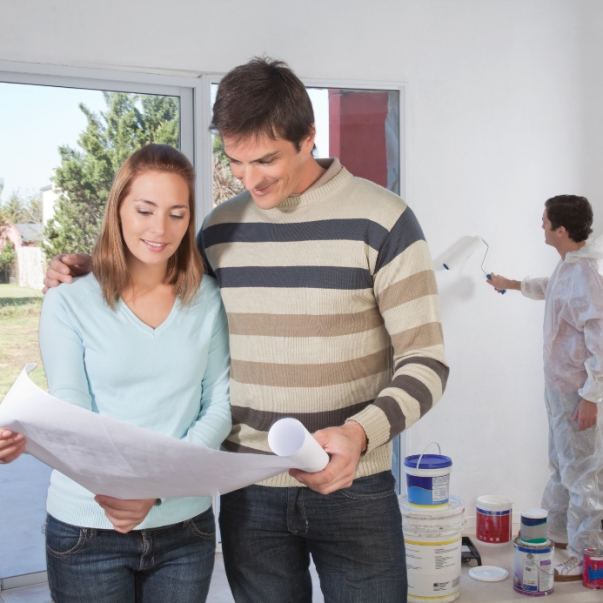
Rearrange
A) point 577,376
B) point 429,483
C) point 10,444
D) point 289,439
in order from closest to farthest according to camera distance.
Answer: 1. point 289,439
2. point 10,444
3. point 429,483
4. point 577,376

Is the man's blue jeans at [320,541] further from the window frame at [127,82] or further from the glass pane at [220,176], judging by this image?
the glass pane at [220,176]

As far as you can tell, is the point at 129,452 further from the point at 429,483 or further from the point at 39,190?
the point at 39,190

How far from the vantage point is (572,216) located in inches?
132

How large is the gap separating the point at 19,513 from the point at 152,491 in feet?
7.72

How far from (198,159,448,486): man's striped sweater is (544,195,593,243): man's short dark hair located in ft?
7.20

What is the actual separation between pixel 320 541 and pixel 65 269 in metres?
0.68

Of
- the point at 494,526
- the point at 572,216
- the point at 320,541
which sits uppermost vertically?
the point at 572,216

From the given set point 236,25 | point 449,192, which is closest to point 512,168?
point 449,192

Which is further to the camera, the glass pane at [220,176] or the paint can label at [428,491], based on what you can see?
the glass pane at [220,176]

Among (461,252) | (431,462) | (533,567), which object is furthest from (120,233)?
(461,252)

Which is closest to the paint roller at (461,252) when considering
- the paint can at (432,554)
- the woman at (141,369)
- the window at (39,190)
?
the paint can at (432,554)

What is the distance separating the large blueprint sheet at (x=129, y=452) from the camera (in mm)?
922

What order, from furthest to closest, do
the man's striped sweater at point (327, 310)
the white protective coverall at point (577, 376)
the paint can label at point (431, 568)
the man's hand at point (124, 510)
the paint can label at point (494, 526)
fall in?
the paint can label at point (494, 526), the white protective coverall at point (577, 376), the paint can label at point (431, 568), the man's striped sweater at point (327, 310), the man's hand at point (124, 510)

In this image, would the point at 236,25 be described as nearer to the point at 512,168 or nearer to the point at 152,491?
the point at 512,168
